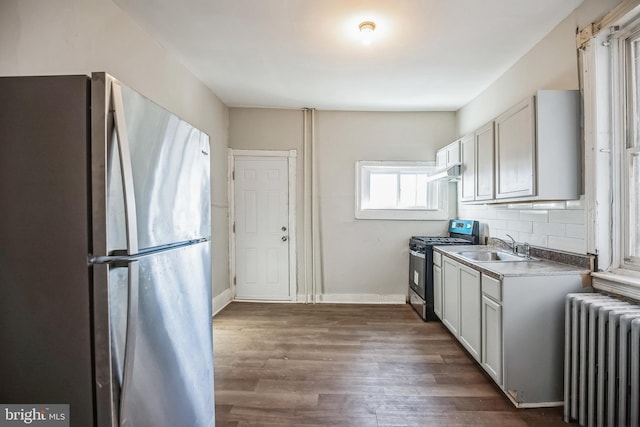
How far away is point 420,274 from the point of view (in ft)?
11.9

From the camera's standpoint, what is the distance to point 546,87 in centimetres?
239

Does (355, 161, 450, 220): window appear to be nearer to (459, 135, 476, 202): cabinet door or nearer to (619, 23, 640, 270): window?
(459, 135, 476, 202): cabinet door

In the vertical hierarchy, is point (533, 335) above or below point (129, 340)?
below

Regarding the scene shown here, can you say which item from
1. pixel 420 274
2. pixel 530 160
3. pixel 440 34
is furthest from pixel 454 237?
pixel 440 34

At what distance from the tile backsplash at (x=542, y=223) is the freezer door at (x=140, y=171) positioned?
2561 mm

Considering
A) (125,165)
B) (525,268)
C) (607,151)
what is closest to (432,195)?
(525,268)

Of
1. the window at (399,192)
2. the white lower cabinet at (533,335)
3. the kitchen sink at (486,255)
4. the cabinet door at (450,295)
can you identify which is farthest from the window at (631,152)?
the window at (399,192)

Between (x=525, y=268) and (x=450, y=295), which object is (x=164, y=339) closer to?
(x=525, y=268)

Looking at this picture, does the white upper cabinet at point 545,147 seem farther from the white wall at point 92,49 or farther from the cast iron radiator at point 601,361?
the white wall at point 92,49

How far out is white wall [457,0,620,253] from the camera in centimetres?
207

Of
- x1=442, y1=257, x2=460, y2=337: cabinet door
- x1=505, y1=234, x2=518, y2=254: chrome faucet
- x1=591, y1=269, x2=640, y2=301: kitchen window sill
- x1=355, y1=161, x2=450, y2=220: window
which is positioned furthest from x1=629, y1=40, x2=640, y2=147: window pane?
x1=355, y1=161, x2=450, y2=220: window

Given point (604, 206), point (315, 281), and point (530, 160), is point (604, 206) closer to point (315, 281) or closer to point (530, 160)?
point (530, 160)

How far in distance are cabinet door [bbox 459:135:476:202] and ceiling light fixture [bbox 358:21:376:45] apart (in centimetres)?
154

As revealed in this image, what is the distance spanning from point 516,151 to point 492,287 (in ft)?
3.60
